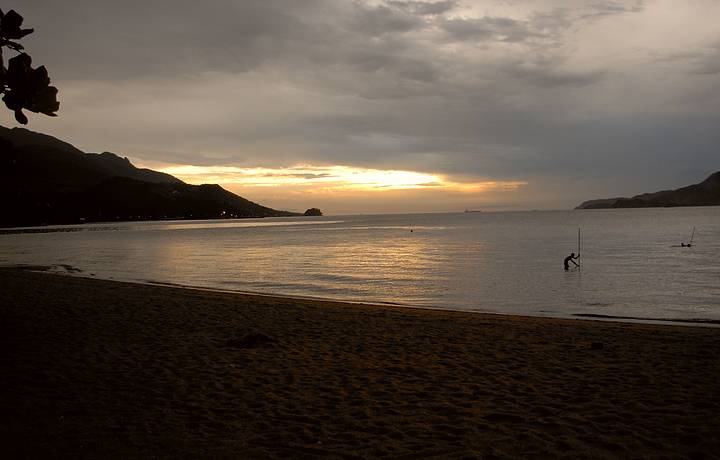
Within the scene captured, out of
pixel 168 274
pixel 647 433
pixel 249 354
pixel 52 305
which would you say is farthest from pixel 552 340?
pixel 168 274

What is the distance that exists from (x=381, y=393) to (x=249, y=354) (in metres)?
3.70

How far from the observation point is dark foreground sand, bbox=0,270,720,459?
20.2 feet

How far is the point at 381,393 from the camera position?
8312 millimetres

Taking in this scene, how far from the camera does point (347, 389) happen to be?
852 cm

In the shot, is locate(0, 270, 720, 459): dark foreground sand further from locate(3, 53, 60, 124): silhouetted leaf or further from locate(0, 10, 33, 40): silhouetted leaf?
locate(0, 10, 33, 40): silhouetted leaf

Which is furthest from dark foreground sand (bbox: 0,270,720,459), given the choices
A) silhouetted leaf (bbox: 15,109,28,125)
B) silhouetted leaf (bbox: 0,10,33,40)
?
silhouetted leaf (bbox: 0,10,33,40)

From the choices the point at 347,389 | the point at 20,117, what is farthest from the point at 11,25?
the point at 347,389

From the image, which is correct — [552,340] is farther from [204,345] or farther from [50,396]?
[50,396]

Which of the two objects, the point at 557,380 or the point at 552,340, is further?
the point at 552,340

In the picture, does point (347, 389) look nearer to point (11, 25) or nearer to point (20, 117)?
point (20, 117)

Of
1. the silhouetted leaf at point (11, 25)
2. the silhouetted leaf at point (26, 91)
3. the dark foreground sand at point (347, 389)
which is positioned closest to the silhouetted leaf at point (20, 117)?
the silhouetted leaf at point (26, 91)

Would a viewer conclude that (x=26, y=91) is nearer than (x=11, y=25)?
Yes

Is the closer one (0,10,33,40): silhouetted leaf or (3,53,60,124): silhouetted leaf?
(3,53,60,124): silhouetted leaf

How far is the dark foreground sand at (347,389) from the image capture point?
6164 mm
